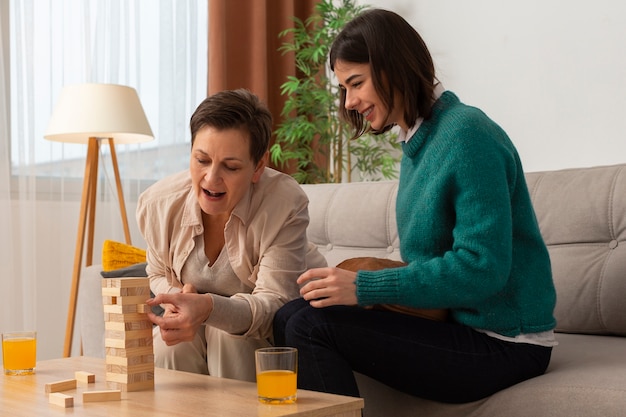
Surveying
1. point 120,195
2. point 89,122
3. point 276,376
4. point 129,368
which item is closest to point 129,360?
point 129,368

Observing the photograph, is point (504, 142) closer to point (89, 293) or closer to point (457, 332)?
point (457, 332)

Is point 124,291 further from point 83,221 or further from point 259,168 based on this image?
point 83,221

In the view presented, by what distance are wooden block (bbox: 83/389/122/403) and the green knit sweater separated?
485mm

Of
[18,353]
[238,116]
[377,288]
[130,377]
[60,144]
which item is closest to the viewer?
[130,377]

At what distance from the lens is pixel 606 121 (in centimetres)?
329

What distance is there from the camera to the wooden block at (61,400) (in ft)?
4.22

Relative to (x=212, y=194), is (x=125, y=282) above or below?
below

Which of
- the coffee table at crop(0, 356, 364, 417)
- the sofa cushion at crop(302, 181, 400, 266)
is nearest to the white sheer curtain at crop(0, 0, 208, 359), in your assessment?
the sofa cushion at crop(302, 181, 400, 266)

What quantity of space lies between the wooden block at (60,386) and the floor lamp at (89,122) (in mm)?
1604

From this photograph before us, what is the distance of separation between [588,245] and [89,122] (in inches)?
71.4

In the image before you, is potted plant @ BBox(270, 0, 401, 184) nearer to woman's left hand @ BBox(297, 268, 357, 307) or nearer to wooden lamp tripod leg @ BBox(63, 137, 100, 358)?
wooden lamp tripod leg @ BBox(63, 137, 100, 358)

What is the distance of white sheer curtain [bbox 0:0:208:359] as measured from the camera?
10.5 feet

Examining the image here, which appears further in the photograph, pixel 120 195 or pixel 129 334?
pixel 120 195

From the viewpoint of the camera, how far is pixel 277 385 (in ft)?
4.08
